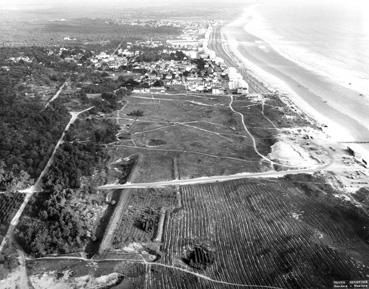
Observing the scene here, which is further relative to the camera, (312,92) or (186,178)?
(312,92)

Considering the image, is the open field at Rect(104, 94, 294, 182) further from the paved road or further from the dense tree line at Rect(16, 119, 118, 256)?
the paved road

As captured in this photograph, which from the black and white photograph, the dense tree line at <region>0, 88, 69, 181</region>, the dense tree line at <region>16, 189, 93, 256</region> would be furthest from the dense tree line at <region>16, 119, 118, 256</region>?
the dense tree line at <region>0, 88, 69, 181</region>

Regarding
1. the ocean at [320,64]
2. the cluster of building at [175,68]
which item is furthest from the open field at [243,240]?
the cluster of building at [175,68]

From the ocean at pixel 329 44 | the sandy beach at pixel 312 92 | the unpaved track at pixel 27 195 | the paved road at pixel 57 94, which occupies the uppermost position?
the ocean at pixel 329 44

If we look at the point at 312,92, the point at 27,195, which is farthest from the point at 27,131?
the point at 312,92

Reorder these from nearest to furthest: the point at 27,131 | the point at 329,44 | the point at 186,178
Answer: the point at 186,178
the point at 27,131
the point at 329,44

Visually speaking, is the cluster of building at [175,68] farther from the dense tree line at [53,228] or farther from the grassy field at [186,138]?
the dense tree line at [53,228]

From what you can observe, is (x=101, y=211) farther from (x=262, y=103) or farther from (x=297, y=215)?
(x=262, y=103)

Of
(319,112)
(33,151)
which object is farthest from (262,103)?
(33,151)

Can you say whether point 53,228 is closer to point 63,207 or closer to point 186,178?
point 63,207
